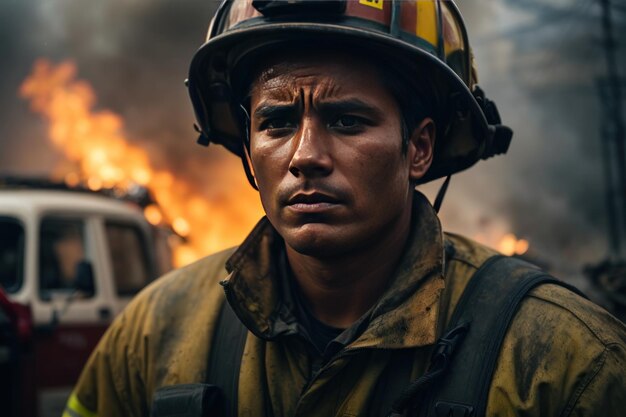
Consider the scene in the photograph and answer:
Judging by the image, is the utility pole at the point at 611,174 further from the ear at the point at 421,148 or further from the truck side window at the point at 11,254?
the truck side window at the point at 11,254

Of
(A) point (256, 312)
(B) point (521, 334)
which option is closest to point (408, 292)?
(B) point (521, 334)

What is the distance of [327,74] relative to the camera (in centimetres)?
184

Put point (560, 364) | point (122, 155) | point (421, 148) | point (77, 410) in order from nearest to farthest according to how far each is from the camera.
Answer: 1. point (560, 364)
2. point (421, 148)
3. point (77, 410)
4. point (122, 155)

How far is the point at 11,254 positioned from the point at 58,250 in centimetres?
40

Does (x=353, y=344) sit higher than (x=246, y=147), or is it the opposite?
(x=246, y=147)

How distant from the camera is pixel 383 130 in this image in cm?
185

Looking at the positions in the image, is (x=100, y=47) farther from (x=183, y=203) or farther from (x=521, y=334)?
(x=521, y=334)

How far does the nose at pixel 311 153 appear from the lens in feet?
5.83

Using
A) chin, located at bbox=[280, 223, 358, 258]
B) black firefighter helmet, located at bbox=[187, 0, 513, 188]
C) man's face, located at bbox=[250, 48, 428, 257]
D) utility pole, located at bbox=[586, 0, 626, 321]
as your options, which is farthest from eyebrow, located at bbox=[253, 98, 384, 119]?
utility pole, located at bbox=[586, 0, 626, 321]

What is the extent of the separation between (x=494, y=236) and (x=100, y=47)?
13.6 m

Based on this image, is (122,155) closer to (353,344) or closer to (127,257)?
(127,257)

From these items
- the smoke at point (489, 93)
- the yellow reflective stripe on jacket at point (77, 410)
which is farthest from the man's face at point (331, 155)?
the smoke at point (489, 93)

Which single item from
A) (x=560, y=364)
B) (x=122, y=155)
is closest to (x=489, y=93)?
(x=122, y=155)

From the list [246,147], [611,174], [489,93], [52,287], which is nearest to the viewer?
[246,147]
